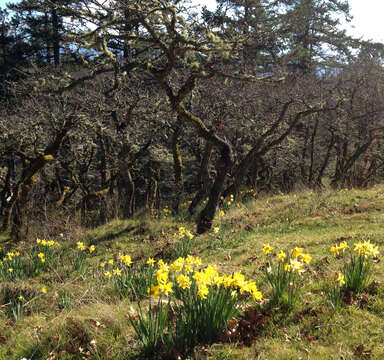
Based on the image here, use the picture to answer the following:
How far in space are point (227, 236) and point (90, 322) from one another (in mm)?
4271

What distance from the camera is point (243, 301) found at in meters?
3.49

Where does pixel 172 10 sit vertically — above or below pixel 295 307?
above

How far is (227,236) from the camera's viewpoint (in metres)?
7.32

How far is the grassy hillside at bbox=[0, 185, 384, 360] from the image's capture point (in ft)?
9.51

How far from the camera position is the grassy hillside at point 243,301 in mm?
2898

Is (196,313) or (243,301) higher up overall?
(196,313)

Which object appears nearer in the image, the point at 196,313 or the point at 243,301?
the point at 196,313

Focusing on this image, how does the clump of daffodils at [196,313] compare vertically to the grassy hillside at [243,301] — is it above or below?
above

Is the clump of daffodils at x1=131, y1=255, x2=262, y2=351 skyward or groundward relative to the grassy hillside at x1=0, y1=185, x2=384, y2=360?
skyward

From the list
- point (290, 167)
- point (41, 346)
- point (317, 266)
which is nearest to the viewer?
point (41, 346)

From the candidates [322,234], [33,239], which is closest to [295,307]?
[322,234]

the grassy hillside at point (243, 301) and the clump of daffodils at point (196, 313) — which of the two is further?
the grassy hillside at point (243, 301)

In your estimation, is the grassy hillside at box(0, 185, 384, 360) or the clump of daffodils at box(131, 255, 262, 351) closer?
the clump of daffodils at box(131, 255, 262, 351)

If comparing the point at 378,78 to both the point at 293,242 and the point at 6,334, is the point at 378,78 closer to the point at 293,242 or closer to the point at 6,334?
the point at 293,242
